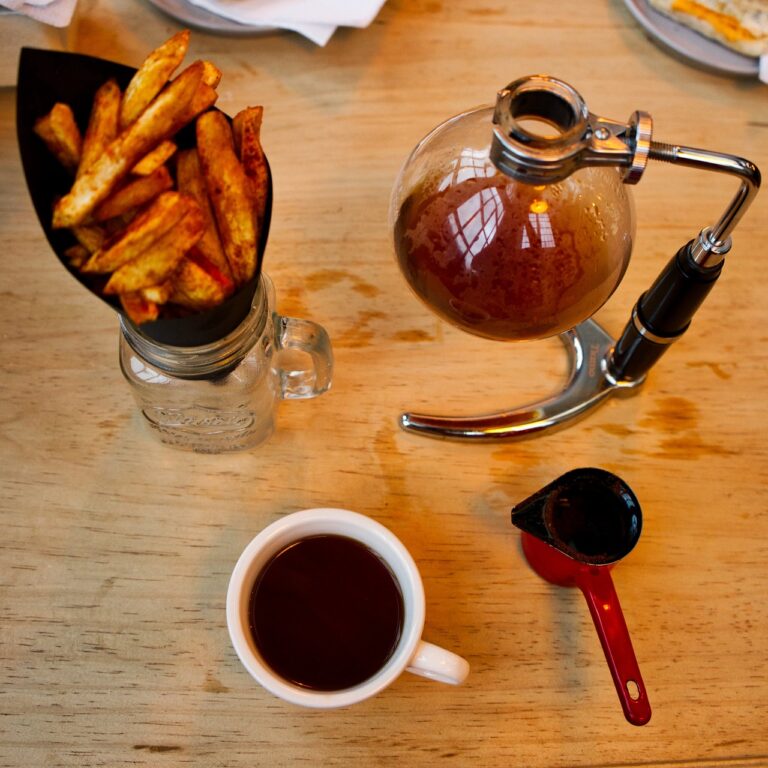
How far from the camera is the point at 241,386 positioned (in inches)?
26.2

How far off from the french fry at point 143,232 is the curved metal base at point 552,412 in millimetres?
314

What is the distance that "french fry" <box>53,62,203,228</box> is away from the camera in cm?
47

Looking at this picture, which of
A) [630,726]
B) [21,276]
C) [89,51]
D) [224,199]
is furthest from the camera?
[89,51]

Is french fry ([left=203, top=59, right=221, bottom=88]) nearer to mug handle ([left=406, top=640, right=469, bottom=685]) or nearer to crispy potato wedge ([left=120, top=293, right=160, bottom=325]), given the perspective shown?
crispy potato wedge ([left=120, top=293, right=160, bottom=325])

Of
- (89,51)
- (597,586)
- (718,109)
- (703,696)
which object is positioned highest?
(89,51)

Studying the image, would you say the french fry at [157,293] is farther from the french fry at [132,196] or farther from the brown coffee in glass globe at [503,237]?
Result: the brown coffee in glass globe at [503,237]

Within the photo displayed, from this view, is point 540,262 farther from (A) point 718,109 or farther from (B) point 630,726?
(A) point 718,109

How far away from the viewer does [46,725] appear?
0.60 metres

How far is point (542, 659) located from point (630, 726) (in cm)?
8

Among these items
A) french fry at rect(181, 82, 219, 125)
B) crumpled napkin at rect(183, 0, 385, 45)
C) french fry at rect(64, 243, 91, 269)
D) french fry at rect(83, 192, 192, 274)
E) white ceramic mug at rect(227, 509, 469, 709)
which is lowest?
white ceramic mug at rect(227, 509, 469, 709)

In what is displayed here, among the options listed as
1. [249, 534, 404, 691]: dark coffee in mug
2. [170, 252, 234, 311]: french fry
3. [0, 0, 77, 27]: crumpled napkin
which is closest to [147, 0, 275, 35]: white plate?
[0, 0, 77, 27]: crumpled napkin

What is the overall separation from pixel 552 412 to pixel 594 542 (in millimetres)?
142

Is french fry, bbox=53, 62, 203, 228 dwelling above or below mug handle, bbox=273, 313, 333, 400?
above

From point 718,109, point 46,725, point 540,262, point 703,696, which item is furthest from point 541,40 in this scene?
point 46,725
